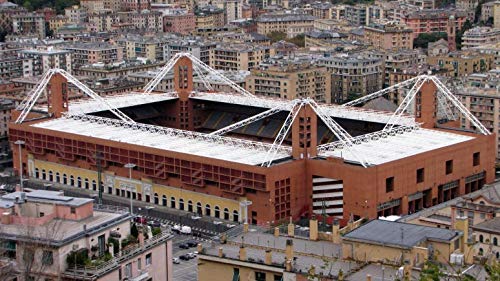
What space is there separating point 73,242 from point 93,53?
82952 millimetres

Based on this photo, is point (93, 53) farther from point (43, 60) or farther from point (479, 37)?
point (479, 37)

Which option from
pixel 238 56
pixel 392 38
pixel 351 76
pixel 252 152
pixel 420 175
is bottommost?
pixel 420 175

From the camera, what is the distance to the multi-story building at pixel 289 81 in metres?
84.7

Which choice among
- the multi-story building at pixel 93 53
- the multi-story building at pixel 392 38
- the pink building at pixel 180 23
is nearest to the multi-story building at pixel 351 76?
the multi-story building at pixel 392 38

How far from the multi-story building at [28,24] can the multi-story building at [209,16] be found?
21.2 meters

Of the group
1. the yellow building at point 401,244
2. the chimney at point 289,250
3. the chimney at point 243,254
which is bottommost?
the chimney at point 243,254

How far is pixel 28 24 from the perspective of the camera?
132 m

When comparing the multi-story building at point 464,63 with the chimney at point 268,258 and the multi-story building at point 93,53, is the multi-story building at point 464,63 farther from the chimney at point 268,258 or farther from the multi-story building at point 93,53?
the chimney at point 268,258

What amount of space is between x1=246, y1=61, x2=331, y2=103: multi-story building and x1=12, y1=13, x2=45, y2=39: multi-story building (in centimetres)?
5218

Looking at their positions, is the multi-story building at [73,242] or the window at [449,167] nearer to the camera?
the multi-story building at [73,242]

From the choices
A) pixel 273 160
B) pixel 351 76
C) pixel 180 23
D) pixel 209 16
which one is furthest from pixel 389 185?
pixel 209 16

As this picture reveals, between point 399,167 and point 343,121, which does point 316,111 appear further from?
point 343,121

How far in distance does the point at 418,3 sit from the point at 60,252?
128 m

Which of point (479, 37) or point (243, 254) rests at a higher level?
point (243, 254)
